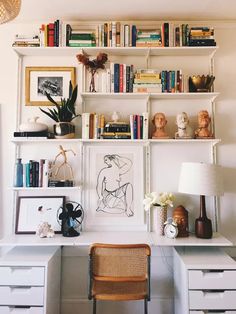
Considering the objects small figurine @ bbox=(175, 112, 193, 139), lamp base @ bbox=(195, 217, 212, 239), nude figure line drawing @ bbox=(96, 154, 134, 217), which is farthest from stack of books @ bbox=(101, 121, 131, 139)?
lamp base @ bbox=(195, 217, 212, 239)

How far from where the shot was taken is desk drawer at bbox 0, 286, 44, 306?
6.16ft

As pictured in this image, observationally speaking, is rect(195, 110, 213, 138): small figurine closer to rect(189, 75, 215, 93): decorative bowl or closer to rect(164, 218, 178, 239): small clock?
rect(189, 75, 215, 93): decorative bowl

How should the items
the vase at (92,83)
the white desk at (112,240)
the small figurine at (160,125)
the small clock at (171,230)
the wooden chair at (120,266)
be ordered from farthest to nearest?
the vase at (92,83) → the small figurine at (160,125) → the small clock at (171,230) → the white desk at (112,240) → the wooden chair at (120,266)

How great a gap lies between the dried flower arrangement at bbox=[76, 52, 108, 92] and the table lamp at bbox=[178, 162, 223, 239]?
1153mm

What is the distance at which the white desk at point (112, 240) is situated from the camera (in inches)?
80.0

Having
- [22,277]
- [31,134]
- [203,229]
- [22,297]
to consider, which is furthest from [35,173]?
[203,229]

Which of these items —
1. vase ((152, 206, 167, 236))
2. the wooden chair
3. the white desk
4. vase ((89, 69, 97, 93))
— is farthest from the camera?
vase ((89, 69, 97, 93))

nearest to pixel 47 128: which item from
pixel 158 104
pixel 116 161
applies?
pixel 116 161

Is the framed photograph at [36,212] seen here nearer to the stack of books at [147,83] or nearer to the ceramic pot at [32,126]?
the ceramic pot at [32,126]

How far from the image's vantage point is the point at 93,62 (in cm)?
245

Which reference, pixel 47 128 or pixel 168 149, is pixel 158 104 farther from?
pixel 47 128

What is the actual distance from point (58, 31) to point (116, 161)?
1.30m

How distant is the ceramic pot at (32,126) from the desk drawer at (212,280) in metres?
1.67

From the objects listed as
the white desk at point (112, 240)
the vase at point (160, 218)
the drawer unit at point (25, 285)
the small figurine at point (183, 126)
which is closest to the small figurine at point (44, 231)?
the white desk at point (112, 240)
